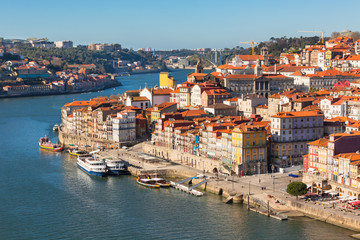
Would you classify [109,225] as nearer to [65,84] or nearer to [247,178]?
[247,178]

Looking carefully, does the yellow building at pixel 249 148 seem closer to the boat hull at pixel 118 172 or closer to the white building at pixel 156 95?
the boat hull at pixel 118 172

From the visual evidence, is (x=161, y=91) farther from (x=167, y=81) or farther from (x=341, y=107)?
(x=341, y=107)

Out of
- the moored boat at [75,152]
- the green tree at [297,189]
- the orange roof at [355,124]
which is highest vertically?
the orange roof at [355,124]

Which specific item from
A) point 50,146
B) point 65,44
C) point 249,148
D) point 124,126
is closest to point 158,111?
point 124,126

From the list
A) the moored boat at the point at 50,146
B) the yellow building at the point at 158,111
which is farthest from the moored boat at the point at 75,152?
the yellow building at the point at 158,111

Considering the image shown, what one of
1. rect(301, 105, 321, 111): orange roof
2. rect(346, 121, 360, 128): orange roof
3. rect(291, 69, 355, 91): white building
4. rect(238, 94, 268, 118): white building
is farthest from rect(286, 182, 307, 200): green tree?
rect(291, 69, 355, 91): white building

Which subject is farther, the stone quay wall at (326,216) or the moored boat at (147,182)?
the moored boat at (147,182)
